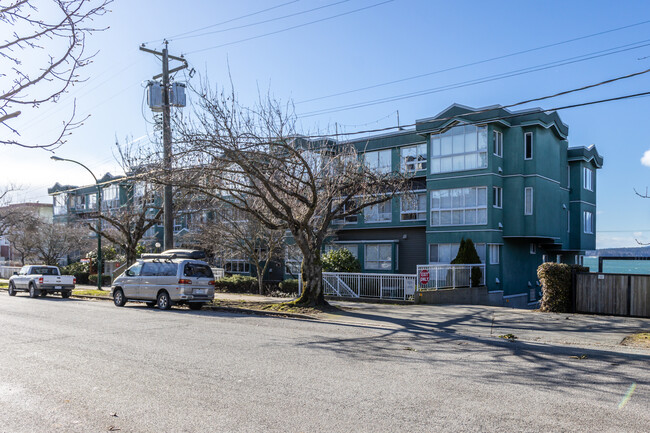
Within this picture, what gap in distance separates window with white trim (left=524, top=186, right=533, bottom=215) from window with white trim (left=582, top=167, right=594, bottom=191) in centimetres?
870

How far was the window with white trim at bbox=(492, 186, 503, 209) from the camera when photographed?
28.4 metres

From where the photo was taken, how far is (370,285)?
2286 centimetres

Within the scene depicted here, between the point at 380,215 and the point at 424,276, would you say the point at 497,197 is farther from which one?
the point at 424,276

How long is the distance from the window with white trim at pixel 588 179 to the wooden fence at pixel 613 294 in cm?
2054

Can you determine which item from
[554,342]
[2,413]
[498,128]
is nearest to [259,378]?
[2,413]

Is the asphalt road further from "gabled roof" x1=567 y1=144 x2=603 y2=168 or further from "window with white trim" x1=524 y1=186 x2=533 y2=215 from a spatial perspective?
"gabled roof" x1=567 y1=144 x2=603 y2=168

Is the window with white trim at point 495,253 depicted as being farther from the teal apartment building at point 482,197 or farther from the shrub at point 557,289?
the shrub at point 557,289

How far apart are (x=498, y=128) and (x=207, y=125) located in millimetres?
17993

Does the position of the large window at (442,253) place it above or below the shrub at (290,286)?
above

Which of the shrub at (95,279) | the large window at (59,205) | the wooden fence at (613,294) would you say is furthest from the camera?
the large window at (59,205)

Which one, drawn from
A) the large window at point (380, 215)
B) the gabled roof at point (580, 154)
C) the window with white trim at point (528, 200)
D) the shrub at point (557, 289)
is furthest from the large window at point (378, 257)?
the shrub at point (557, 289)

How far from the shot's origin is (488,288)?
1080 inches

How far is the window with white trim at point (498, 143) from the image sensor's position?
28.6 metres

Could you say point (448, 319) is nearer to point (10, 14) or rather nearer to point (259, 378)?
point (259, 378)
